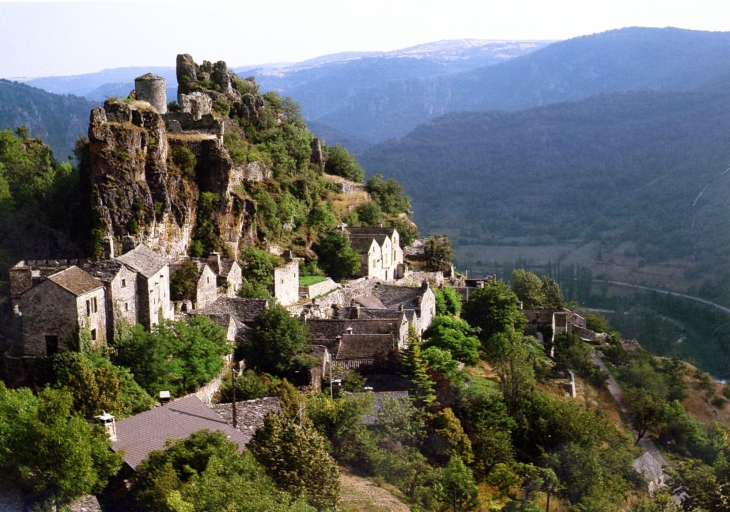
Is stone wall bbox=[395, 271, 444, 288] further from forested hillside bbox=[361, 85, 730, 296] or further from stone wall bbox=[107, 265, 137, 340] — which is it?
forested hillside bbox=[361, 85, 730, 296]

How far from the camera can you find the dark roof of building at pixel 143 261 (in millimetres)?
27297

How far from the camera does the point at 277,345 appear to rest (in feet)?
96.9

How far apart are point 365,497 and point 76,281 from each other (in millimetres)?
11497

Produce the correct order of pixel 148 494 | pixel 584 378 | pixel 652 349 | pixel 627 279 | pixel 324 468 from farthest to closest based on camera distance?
pixel 627 279 → pixel 652 349 → pixel 584 378 → pixel 324 468 → pixel 148 494

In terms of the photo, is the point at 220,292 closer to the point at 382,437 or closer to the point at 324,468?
the point at 382,437

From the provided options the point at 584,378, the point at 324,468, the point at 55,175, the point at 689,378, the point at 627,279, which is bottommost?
the point at 627,279

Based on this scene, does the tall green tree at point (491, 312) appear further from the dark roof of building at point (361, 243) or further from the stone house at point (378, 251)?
the dark roof of building at point (361, 243)

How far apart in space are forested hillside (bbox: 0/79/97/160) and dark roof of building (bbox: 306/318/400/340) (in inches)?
1915

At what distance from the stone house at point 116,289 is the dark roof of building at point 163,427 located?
4235 millimetres

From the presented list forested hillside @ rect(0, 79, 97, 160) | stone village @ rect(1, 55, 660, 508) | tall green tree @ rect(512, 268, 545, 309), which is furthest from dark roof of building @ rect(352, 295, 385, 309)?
forested hillside @ rect(0, 79, 97, 160)

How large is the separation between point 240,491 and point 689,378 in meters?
44.9

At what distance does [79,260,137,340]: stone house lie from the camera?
25906 millimetres

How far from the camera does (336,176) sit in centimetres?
5609

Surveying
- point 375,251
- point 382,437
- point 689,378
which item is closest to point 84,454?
point 382,437
